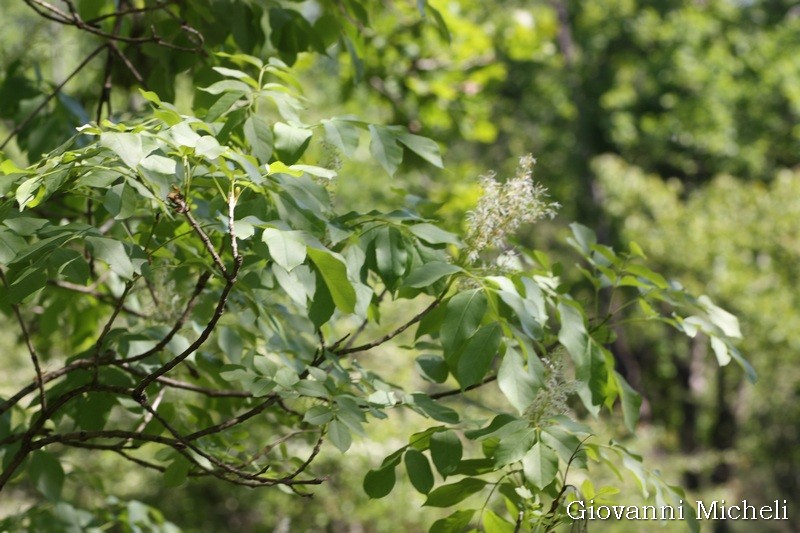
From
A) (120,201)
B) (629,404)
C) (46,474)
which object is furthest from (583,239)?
(46,474)

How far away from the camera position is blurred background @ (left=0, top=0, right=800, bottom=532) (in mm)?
6547

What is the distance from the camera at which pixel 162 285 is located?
4.96 ft

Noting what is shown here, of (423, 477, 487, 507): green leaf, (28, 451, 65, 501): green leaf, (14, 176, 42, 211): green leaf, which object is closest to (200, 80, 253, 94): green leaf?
(14, 176, 42, 211): green leaf

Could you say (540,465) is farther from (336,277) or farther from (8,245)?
(8,245)

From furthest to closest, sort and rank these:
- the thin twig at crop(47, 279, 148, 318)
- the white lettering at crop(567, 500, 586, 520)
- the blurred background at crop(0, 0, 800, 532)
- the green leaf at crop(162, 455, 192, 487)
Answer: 1. the blurred background at crop(0, 0, 800, 532)
2. the thin twig at crop(47, 279, 148, 318)
3. the green leaf at crop(162, 455, 192, 487)
4. the white lettering at crop(567, 500, 586, 520)

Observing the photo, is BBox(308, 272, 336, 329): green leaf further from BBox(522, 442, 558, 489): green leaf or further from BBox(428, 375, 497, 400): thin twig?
BBox(522, 442, 558, 489): green leaf

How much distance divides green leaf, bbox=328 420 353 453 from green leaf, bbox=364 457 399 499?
0.50ft

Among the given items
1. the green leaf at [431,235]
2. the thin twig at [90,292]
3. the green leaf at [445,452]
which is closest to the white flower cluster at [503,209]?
the green leaf at [431,235]

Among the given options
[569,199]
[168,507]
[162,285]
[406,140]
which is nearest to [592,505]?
[406,140]

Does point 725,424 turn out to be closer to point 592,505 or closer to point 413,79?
point 413,79

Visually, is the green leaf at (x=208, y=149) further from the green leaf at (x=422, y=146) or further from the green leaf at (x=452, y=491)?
the green leaf at (x=452, y=491)

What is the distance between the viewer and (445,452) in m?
1.29

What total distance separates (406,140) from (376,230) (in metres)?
0.17

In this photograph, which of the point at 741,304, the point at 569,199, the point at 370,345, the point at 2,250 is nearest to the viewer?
the point at 2,250
